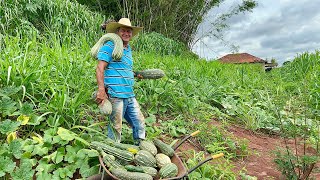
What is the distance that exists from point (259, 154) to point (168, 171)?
1.88 meters

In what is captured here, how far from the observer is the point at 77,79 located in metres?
3.77

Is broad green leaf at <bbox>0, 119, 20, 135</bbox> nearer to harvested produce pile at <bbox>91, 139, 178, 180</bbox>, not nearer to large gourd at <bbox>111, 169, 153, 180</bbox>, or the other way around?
harvested produce pile at <bbox>91, 139, 178, 180</bbox>

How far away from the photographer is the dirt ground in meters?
3.43

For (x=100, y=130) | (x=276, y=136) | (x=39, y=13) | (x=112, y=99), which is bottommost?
(x=276, y=136)

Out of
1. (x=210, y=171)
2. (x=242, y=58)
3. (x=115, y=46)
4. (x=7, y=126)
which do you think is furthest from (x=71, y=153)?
(x=242, y=58)

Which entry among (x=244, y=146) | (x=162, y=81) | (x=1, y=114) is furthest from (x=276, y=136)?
(x=1, y=114)

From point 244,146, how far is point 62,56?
2.38 meters

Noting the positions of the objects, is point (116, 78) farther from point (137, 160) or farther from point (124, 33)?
point (137, 160)

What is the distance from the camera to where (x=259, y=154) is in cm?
400

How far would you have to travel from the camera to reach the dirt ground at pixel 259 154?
343 centimetres

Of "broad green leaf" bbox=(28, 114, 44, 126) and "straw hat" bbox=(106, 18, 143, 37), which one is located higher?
"straw hat" bbox=(106, 18, 143, 37)

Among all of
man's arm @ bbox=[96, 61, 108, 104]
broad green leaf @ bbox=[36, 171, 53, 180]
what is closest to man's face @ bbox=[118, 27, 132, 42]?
man's arm @ bbox=[96, 61, 108, 104]

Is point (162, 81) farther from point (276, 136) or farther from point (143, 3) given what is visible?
point (143, 3)

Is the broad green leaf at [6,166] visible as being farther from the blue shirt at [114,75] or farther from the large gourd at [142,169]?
the blue shirt at [114,75]
